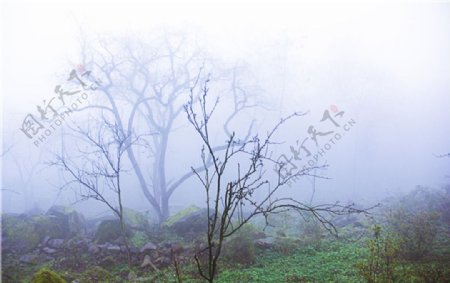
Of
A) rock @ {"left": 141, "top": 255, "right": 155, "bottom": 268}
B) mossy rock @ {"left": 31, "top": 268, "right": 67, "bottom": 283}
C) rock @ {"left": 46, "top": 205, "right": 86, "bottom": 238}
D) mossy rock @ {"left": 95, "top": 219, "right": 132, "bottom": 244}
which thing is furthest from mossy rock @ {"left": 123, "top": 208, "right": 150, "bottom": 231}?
mossy rock @ {"left": 31, "top": 268, "right": 67, "bottom": 283}

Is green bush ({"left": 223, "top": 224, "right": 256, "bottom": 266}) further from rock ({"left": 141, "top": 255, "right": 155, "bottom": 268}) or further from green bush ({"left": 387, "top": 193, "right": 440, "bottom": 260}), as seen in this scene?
green bush ({"left": 387, "top": 193, "right": 440, "bottom": 260})

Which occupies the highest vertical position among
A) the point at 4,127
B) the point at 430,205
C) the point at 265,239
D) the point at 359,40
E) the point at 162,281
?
the point at 359,40

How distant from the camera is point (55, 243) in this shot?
10516 millimetres

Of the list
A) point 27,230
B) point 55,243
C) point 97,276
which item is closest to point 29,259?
point 55,243

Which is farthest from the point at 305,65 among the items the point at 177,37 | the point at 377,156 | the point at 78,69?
the point at 377,156

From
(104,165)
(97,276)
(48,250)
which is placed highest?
(104,165)

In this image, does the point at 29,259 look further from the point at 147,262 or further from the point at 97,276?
the point at 147,262

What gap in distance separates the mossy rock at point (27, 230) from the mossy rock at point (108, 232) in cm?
181

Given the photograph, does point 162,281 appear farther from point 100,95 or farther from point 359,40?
point 359,40

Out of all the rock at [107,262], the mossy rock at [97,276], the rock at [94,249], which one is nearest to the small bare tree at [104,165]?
the mossy rock at [97,276]

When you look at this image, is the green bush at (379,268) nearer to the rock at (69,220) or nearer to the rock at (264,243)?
the rock at (264,243)

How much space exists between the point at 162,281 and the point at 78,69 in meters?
14.0

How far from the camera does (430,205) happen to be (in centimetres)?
1393

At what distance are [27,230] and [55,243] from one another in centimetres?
131
